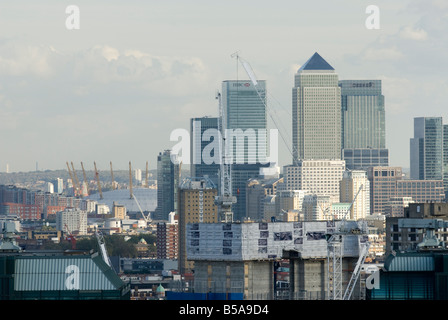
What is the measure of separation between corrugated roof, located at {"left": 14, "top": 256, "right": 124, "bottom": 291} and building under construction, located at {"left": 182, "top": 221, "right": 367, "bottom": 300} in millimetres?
43708

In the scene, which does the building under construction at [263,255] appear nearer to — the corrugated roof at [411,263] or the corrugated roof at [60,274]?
the corrugated roof at [411,263]

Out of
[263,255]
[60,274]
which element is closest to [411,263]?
[60,274]

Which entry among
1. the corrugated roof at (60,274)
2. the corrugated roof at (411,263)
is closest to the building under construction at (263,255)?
the corrugated roof at (411,263)

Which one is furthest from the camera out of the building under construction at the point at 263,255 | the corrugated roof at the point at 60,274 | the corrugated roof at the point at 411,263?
the building under construction at the point at 263,255

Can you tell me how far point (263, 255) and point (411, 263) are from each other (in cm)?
4973

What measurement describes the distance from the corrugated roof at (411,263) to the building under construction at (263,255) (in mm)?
39645

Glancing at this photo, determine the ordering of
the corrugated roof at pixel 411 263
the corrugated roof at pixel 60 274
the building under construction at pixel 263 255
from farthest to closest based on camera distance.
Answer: the building under construction at pixel 263 255 → the corrugated roof at pixel 411 263 → the corrugated roof at pixel 60 274

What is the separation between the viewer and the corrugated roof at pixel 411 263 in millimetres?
58094

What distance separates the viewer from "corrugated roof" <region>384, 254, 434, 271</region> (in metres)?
58.1

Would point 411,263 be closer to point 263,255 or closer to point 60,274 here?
point 60,274

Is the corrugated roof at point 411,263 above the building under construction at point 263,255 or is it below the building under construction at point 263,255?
above
